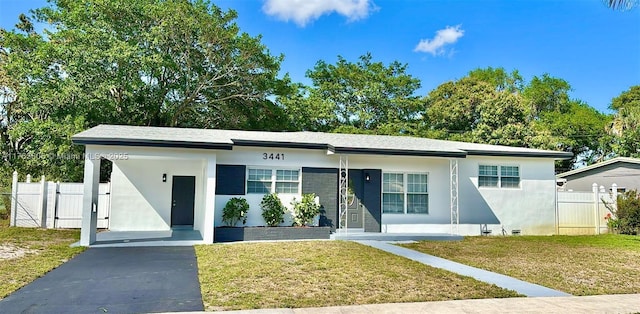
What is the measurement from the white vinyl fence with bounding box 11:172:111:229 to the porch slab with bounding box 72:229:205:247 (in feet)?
6.52

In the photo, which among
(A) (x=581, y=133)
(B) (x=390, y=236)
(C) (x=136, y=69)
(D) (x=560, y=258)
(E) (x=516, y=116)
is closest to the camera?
(D) (x=560, y=258)

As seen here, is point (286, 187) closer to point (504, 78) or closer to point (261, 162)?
point (261, 162)

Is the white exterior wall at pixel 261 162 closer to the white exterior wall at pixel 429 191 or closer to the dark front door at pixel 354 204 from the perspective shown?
the white exterior wall at pixel 429 191

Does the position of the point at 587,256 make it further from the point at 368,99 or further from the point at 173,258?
the point at 368,99

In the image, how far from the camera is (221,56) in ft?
76.1

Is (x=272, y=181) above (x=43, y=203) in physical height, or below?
above

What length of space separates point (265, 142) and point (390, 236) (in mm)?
4939

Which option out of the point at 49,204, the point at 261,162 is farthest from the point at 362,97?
the point at 49,204

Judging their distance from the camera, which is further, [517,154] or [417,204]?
[517,154]

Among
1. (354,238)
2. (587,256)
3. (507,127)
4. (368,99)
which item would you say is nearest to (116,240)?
(354,238)

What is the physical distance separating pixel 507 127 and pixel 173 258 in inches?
1028

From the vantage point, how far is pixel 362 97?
31047 mm

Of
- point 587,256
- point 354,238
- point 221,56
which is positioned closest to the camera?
point 587,256

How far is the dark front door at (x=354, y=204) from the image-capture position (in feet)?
48.5
